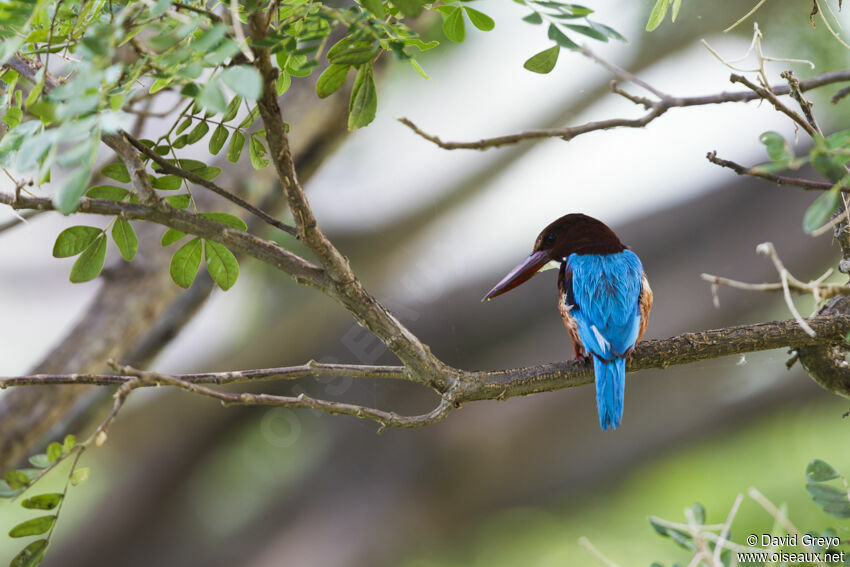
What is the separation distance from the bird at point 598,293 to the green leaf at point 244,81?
764 millimetres

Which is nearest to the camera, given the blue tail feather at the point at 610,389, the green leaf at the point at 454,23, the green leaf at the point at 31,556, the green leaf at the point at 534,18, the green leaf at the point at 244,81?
the green leaf at the point at 244,81

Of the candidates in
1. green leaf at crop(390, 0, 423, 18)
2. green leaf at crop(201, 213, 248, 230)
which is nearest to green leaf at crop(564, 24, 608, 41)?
green leaf at crop(390, 0, 423, 18)

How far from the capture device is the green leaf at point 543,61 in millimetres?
817

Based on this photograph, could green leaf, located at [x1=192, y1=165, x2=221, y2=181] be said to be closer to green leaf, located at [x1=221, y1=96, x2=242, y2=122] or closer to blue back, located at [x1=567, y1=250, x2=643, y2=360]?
green leaf, located at [x1=221, y1=96, x2=242, y2=122]

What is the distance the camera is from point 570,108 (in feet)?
8.16

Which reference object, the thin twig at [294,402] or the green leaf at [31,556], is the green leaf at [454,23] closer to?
the thin twig at [294,402]

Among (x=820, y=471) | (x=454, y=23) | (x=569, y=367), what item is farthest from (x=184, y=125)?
(x=820, y=471)

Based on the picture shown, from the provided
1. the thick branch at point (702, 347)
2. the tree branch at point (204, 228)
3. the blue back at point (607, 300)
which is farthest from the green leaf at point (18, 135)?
the blue back at point (607, 300)

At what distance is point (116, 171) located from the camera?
941mm

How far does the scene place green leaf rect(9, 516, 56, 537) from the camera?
29.8 inches

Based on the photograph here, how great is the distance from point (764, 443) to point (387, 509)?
1515mm

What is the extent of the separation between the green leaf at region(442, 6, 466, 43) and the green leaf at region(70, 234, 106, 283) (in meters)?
0.52

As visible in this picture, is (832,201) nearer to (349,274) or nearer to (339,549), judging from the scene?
(349,274)

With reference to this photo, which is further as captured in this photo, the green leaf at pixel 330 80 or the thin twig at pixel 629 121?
the green leaf at pixel 330 80
